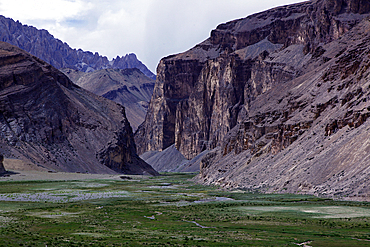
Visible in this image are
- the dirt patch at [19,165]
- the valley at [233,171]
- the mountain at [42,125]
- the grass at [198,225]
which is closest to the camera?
the grass at [198,225]

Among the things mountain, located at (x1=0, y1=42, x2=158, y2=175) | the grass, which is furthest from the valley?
mountain, located at (x1=0, y1=42, x2=158, y2=175)

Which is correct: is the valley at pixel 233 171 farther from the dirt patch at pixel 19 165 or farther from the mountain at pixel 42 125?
the mountain at pixel 42 125

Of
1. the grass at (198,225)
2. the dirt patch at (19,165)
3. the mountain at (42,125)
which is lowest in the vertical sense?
the grass at (198,225)

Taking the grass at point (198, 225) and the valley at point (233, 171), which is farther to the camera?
the valley at point (233, 171)

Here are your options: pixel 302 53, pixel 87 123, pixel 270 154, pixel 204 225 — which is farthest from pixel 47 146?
pixel 204 225

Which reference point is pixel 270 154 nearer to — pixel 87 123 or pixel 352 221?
pixel 352 221

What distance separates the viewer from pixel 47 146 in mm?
172875

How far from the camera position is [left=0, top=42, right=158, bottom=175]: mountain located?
540ft

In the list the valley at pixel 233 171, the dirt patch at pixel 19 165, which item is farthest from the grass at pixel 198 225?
the dirt patch at pixel 19 165

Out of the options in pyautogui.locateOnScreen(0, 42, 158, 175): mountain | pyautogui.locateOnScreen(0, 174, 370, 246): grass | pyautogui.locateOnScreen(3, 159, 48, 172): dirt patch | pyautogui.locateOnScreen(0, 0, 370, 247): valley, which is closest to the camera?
pyautogui.locateOnScreen(0, 174, 370, 246): grass

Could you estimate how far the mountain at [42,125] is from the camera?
16462 cm

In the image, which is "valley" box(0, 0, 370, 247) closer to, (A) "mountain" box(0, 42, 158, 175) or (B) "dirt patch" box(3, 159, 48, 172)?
(B) "dirt patch" box(3, 159, 48, 172)

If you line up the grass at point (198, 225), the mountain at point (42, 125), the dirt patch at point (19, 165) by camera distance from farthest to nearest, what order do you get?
the mountain at point (42, 125)
the dirt patch at point (19, 165)
the grass at point (198, 225)

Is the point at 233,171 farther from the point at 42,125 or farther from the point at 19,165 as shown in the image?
the point at 42,125
